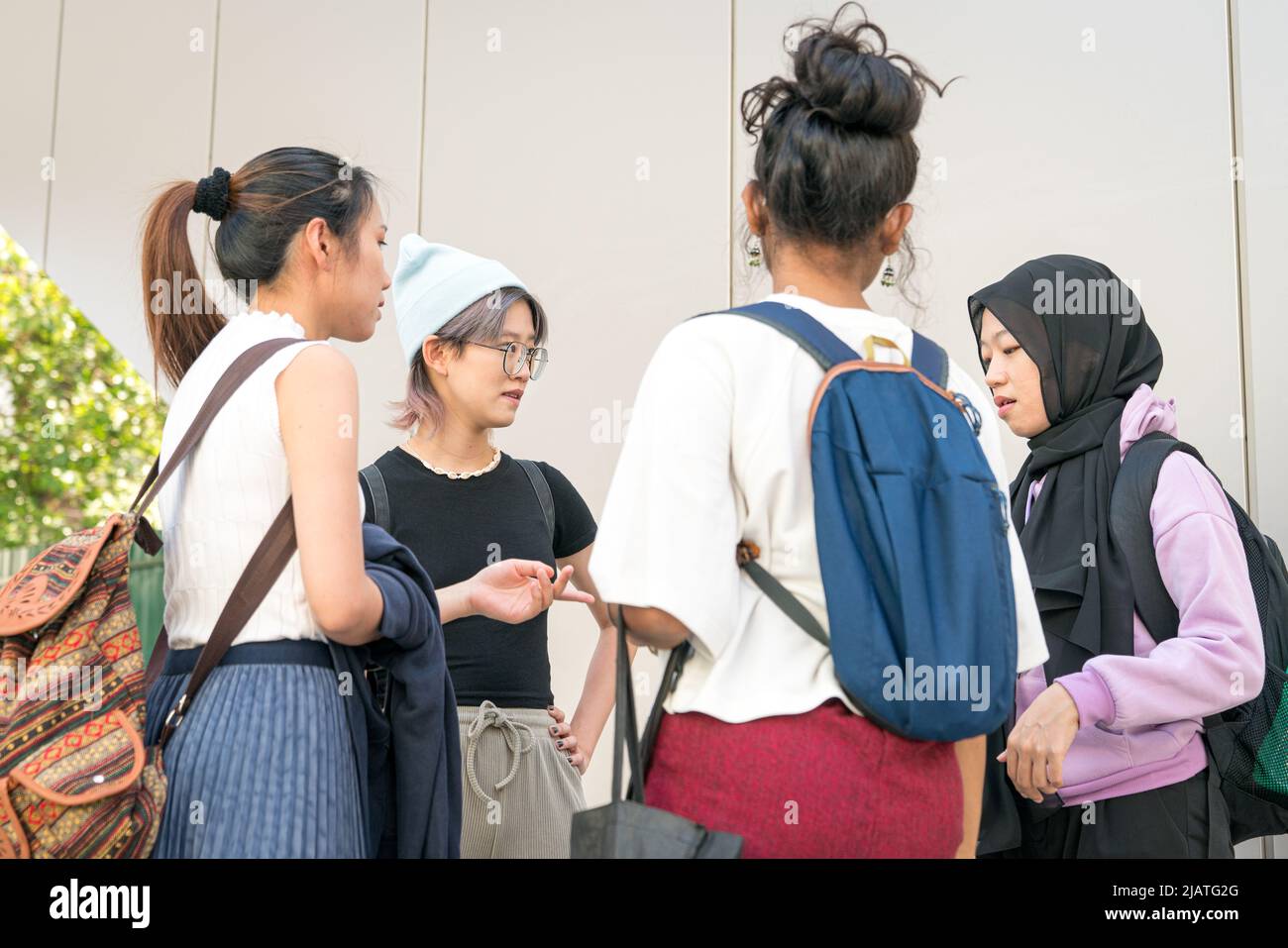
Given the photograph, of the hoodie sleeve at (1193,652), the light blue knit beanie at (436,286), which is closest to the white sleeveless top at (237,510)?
the light blue knit beanie at (436,286)

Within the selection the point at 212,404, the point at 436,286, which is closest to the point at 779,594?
the point at 212,404

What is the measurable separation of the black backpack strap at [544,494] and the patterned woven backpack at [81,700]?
1.06m

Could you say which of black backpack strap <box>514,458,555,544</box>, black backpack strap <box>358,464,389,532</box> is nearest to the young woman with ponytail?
black backpack strap <box>358,464,389,532</box>

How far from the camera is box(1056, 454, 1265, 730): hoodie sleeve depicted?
2.26 metres

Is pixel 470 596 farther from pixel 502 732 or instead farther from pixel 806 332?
pixel 806 332

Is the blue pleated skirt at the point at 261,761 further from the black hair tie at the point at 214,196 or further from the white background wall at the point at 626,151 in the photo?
the white background wall at the point at 626,151

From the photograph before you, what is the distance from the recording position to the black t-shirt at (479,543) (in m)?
2.56

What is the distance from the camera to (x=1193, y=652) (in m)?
2.27

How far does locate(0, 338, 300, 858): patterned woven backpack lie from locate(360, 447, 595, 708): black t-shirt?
827 millimetres

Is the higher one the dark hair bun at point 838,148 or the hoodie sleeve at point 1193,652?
the dark hair bun at point 838,148

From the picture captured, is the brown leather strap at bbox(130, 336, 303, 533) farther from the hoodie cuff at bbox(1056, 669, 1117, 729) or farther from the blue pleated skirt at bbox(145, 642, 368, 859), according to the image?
the hoodie cuff at bbox(1056, 669, 1117, 729)

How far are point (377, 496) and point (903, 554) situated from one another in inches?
55.3

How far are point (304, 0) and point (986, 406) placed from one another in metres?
3.63

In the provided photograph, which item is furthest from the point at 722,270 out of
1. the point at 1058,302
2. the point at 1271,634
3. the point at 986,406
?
the point at 986,406
